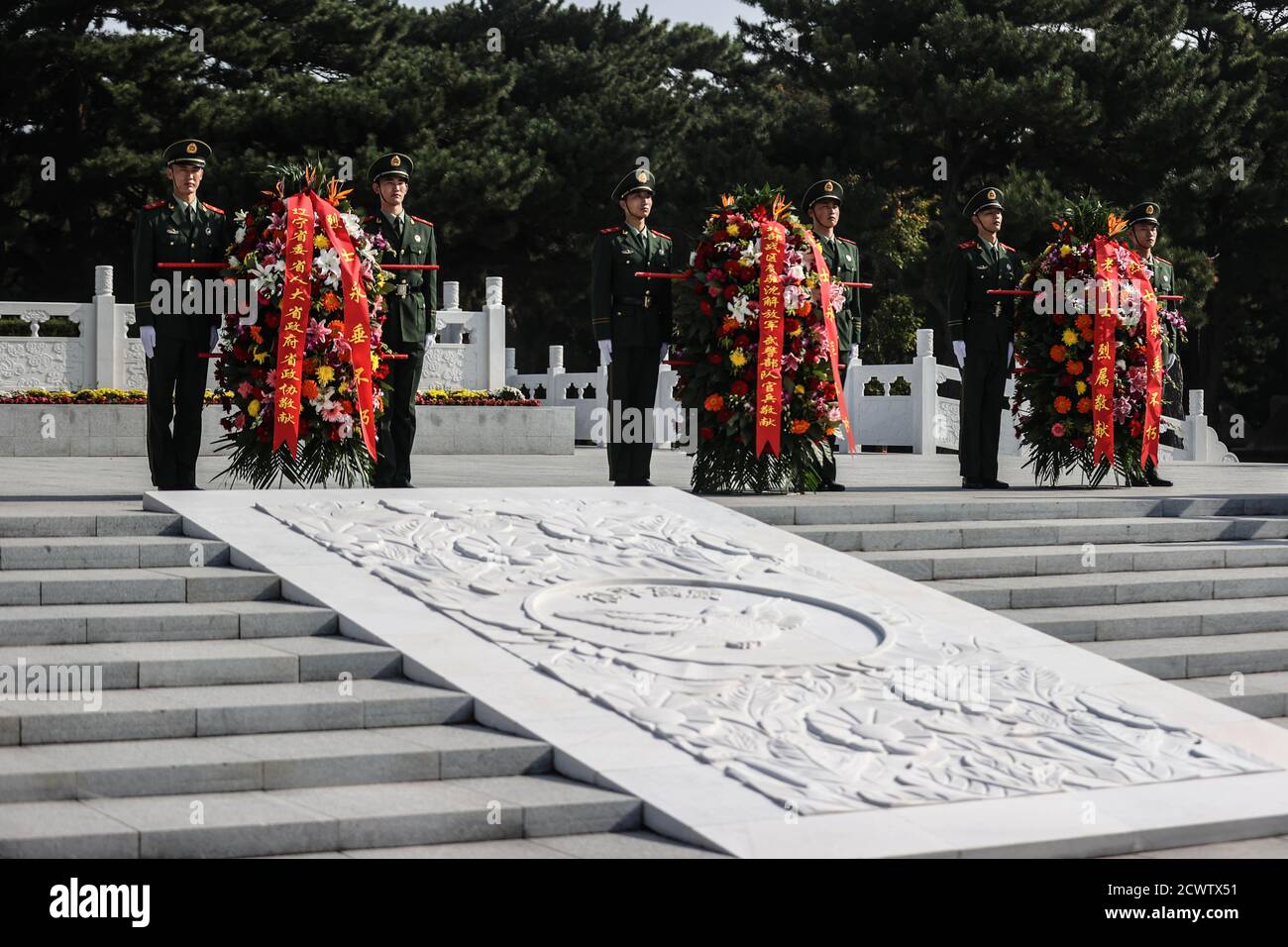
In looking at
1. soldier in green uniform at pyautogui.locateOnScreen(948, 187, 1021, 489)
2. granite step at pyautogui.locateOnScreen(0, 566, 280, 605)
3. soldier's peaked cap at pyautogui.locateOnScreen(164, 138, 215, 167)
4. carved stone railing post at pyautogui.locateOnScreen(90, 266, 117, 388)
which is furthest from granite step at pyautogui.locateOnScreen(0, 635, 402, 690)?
carved stone railing post at pyautogui.locateOnScreen(90, 266, 117, 388)

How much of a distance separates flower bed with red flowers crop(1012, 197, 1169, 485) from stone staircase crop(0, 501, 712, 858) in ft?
20.1

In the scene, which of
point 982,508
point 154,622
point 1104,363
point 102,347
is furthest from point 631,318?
point 102,347

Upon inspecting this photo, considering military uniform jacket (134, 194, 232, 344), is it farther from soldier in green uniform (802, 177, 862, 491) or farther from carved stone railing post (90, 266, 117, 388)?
carved stone railing post (90, 266, 117, 388)

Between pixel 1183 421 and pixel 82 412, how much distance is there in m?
13.5

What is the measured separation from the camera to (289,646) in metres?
6.21

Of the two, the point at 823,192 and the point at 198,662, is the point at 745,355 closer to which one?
the point at 823,192

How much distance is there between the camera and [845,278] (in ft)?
34.4

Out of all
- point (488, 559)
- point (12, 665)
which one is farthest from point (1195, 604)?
point (12, 665)

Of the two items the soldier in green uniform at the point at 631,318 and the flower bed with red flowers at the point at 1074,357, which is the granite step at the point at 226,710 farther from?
the flower bed with red flowers at the point at 1074,357

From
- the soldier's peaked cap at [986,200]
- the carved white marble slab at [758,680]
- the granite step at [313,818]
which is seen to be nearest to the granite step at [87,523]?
the carved white marble slab at [758,680]

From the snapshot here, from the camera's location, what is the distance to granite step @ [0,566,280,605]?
648 cm

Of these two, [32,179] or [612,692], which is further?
[32,179]
